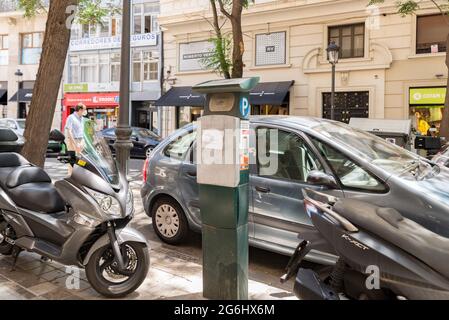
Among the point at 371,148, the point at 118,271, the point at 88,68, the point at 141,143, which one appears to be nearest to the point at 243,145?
the point at 118,271

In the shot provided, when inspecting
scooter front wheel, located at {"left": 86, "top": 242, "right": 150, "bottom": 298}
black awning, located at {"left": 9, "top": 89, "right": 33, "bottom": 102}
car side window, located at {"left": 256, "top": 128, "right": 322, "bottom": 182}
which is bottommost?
scooter front wheel, located at {"left": 86, "top": 242, "right": 150, "bottom": 298}

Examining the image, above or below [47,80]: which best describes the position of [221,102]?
below

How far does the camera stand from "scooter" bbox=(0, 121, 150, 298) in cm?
332

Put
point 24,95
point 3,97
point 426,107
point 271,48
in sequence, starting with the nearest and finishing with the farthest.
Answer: point 426,107
point 271,48
point 24,95
point 3,97

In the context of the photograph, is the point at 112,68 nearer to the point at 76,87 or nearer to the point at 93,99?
the point at 93,99

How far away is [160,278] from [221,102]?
182 centimetres

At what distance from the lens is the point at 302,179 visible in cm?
411

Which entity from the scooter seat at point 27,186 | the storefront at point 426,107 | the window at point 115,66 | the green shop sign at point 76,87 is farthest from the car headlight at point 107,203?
the green shop sign at point 76,87

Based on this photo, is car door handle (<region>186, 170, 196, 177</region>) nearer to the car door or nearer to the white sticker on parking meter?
the car door

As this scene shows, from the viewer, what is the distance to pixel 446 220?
9.80ft

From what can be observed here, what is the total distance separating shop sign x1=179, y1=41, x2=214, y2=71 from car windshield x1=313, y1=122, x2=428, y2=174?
1423cm

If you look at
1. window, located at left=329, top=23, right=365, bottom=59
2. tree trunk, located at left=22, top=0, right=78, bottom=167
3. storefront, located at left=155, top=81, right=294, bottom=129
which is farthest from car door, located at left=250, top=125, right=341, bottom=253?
window, located at left=329, top=23, right=365, bottom=59

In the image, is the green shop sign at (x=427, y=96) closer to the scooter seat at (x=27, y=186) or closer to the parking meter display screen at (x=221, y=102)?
the parking meter display screen at (x=221, y=102)
